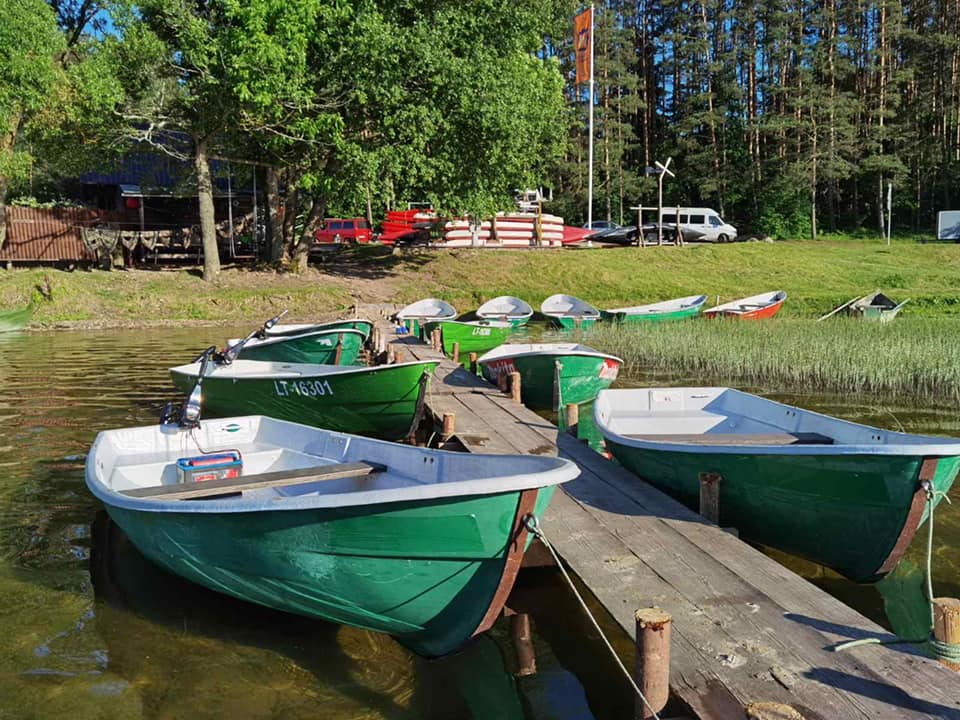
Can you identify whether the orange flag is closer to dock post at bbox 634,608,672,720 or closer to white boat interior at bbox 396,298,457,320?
white boat interior at bbox 396,298,457,320

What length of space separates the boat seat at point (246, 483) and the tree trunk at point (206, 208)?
2026 cm

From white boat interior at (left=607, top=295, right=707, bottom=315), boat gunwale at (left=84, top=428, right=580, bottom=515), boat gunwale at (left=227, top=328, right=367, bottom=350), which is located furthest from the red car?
boat gunwale at (left=84, top=428, right=580, bottom=515)

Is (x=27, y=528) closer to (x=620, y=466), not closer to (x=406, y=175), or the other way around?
(x=620, y=466)

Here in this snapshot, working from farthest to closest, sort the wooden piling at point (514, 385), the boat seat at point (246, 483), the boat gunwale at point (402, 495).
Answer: the wooden piling at point (514, 385)
the boat seat at point (246, 483)
the boat gunwale at point (402, 495)

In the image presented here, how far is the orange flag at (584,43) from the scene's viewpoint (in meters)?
34.4

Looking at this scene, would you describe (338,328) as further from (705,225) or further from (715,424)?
(705,225)

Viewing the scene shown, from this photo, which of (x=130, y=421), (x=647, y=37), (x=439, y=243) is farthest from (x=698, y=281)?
(x=647, y=37)

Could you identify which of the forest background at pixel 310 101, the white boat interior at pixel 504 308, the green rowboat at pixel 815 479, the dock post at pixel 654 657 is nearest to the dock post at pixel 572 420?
the green rowboat at pixel 815 479

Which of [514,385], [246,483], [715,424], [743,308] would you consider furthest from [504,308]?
[246,483]

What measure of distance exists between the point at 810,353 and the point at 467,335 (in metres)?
7.03

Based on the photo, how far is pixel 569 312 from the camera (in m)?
23.2

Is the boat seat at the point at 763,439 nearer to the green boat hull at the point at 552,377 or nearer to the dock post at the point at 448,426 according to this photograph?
the dock post at the point at 448,426

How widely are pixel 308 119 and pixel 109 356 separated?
849cm

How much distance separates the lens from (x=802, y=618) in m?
4.42
